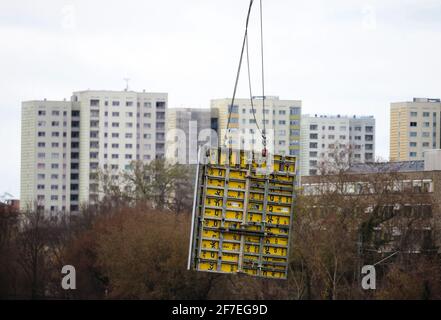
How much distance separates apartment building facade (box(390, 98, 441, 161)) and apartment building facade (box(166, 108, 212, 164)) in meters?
28.7

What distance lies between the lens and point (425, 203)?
282 feet

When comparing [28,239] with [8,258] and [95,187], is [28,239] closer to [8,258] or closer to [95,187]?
[8,258]

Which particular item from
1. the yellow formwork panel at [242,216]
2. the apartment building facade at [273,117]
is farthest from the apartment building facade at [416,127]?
the yellow formwork panel at [242,216]

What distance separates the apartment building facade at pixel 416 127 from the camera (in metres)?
194

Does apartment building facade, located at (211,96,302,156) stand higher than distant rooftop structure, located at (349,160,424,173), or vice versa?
apartment building facade, located at (211,96,302,156)

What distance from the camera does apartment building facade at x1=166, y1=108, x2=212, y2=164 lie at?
517 feet

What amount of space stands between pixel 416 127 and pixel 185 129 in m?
35.9

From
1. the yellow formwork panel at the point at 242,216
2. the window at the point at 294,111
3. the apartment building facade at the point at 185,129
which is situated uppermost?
the window at the point at 294,111

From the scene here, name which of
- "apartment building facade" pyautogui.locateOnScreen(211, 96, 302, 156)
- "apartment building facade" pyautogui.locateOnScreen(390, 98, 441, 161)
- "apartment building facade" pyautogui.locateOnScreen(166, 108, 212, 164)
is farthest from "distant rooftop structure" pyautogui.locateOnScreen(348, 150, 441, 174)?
"apartment building facade" pyautogui.locateOnScreen(390, 98, 441, 161)

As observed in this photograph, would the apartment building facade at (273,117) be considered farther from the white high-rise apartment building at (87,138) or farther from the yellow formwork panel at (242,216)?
the yellow formwork panel at (242,216)

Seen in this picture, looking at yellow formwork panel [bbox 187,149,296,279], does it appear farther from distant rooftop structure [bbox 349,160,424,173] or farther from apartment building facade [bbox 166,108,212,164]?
apartment building facade [bbox 166,108,212,164]

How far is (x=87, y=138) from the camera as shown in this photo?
18025 centimetres

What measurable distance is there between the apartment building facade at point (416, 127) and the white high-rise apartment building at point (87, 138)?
32450mm

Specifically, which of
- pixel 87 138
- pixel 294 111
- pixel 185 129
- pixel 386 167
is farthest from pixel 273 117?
pixel 386 167
